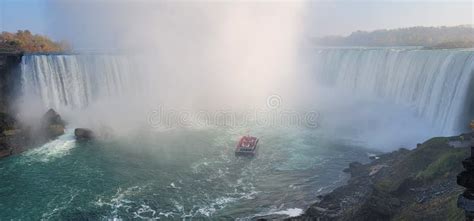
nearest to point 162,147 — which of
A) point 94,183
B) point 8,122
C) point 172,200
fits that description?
point 94,183

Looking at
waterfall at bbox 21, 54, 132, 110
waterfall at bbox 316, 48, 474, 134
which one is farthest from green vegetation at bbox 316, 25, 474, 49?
waterfall at bbox 21, 54, 132, 110

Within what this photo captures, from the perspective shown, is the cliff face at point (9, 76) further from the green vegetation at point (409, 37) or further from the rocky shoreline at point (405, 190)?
the green vegetation at point (409, 37)

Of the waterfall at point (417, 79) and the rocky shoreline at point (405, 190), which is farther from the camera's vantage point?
the waterfall at point (417, 79)

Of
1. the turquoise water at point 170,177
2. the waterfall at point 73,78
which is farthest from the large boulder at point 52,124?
the waterfall at point 73,78

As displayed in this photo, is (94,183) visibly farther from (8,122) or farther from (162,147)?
(8,122)

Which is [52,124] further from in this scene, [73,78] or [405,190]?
[405,190]
